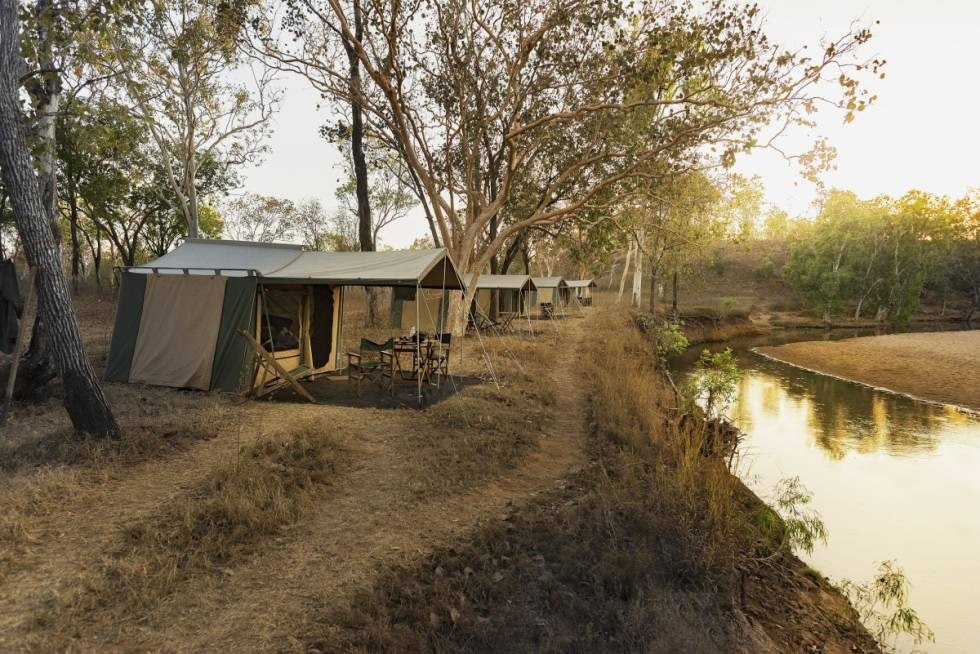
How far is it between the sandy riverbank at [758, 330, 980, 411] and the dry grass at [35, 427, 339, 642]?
576 inches

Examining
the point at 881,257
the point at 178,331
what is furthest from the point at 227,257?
the point at 881,257

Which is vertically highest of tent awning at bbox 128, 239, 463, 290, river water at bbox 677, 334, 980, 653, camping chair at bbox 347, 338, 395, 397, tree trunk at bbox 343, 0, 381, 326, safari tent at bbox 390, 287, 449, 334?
tree trunk at bbox 343, 0, 381, 326

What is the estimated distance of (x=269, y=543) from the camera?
142 inches

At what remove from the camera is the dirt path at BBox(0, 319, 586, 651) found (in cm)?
272

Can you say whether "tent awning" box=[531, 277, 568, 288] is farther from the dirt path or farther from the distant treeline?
the dirt path

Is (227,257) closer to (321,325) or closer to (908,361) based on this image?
(321,325)

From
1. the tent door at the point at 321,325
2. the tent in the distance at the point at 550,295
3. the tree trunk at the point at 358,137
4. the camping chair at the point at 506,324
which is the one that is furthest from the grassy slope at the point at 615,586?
the tent in the distance at the point at 550,295

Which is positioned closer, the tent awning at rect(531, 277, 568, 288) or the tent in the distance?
the tent awning at rect(531, 277, 568, 288)

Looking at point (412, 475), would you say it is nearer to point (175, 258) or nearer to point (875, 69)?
point (175, 258)

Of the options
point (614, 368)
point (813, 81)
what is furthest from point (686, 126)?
point (614, 368)

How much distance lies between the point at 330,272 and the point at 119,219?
22524mm

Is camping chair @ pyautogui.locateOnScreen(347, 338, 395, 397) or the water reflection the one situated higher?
camping chair @ pyautogui.locateOnScreen(347, 338, 395, 397)

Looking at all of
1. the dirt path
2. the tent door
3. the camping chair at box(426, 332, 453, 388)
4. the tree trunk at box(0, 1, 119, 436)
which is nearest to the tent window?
the tent door

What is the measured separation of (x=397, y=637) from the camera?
2.68 m
